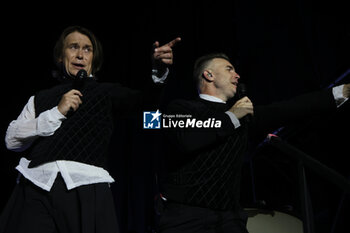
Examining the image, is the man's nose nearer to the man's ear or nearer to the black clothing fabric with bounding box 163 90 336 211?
the black clothing fabric with bounding box 163 90 336 211

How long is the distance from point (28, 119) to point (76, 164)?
321 mm

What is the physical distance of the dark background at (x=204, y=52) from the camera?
2.10 meters

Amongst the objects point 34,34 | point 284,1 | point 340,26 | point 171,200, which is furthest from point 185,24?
point 171,200

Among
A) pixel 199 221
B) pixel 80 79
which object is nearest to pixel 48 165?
pixel 80 79

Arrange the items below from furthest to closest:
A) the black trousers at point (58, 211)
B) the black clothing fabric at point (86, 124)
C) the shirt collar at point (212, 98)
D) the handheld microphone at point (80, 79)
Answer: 1. the shirt collar at point (212, 98)
2. the handheld microphone at point (80, 79)
3. the black clothing fabric at point (86, 124)
4. the black trousers at point (58, 211)

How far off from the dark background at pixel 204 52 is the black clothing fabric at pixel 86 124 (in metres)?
0.96

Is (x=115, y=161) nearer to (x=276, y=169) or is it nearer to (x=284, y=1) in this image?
(x=276, y=169)

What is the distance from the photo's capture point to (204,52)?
342 cm

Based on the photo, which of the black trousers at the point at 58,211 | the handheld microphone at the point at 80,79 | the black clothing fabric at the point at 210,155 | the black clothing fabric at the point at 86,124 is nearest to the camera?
the black trousers at the point at 58,211

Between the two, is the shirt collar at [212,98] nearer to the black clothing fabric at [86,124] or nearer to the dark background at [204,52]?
the dark background at [204,52]

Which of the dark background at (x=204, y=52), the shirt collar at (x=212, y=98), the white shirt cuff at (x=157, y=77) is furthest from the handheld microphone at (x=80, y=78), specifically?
the dark background at (x=204, y=52)

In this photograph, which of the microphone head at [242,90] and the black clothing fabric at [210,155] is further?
the microphone head at [242,90]

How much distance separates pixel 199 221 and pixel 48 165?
60 centimetres

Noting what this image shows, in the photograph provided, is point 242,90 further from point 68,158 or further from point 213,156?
point 68,158
